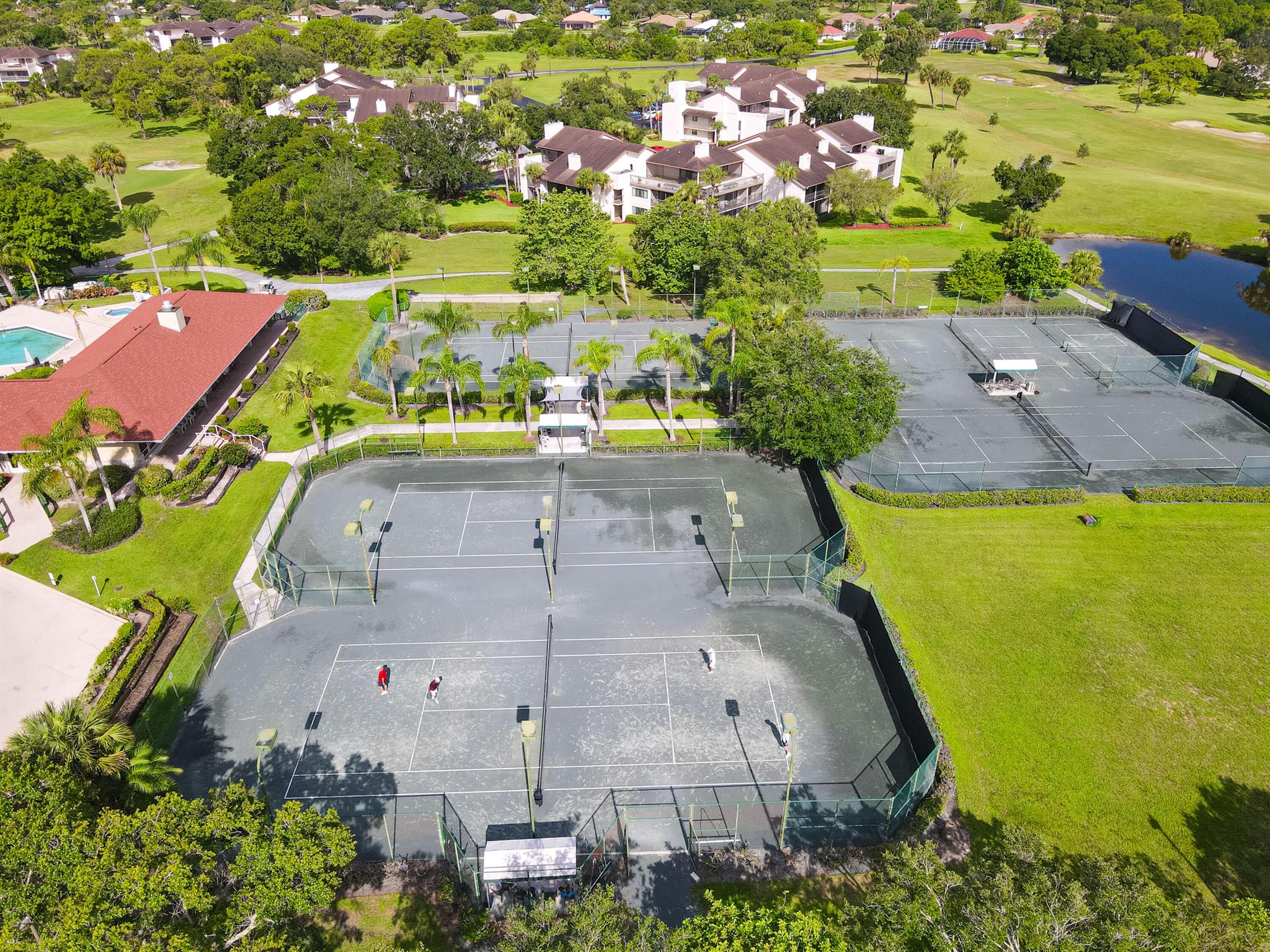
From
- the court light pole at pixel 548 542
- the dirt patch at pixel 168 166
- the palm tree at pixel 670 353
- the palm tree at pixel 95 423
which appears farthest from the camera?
the dirt patch at pixel 168 166

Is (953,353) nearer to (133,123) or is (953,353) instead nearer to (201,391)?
(201,391)

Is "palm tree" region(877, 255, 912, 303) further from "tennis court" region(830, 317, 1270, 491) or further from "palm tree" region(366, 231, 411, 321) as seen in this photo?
"palm tree" region(366, 231, 411, 321)

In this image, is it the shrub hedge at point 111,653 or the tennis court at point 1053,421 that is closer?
the shrub hedge at point 111,653

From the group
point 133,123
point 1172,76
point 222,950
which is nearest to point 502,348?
point 222,950

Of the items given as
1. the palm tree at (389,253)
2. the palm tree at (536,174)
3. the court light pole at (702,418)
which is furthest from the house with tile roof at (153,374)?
the palm tree at (536,174)

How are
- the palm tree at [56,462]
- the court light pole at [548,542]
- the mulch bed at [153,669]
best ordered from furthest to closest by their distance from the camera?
the palm tree at [56,462] → the court light pole at [548,542] → the mulch bed at [153,669]

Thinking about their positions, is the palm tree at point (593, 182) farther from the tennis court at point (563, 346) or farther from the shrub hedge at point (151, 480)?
the shrub hedge at point (151, 480)
